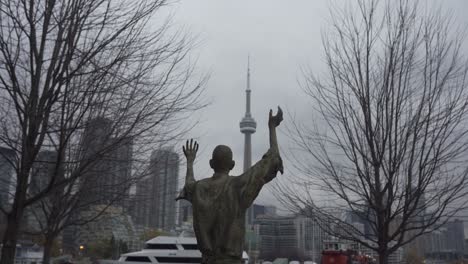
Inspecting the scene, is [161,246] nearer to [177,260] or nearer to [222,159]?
[177,260]

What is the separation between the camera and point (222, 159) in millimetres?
→ 4336

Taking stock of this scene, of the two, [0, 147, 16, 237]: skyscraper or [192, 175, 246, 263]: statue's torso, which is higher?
[0, 147, 16, 237]: skyscraper

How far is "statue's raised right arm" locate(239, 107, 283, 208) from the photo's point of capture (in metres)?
4.10

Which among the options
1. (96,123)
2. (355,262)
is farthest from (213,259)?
(355,262)

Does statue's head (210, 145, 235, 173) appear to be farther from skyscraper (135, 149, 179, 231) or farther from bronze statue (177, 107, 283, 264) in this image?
skyscraper (135, 149, 179, 231)

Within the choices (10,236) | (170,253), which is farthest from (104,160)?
(170,253)

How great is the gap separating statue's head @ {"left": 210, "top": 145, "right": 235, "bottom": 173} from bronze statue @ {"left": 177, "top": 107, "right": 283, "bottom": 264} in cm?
13

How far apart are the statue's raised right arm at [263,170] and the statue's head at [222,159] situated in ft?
0.88

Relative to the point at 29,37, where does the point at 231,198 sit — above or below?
below

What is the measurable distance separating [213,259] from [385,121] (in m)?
5.62

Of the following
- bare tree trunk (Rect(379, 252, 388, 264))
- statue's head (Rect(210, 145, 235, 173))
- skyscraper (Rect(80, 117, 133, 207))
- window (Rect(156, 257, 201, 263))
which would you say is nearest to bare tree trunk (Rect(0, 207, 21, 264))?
skyscraper (Rect(80, 117, 133, 207))

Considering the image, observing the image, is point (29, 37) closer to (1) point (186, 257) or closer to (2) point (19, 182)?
(2) point (19, 182)

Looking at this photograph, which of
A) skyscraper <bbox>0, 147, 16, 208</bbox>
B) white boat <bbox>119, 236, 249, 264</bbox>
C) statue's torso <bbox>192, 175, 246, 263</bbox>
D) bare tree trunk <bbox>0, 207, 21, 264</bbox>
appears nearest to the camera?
statue's torso <bbox>192, 175, 246, 263</bbox>

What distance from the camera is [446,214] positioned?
878 centimetres
